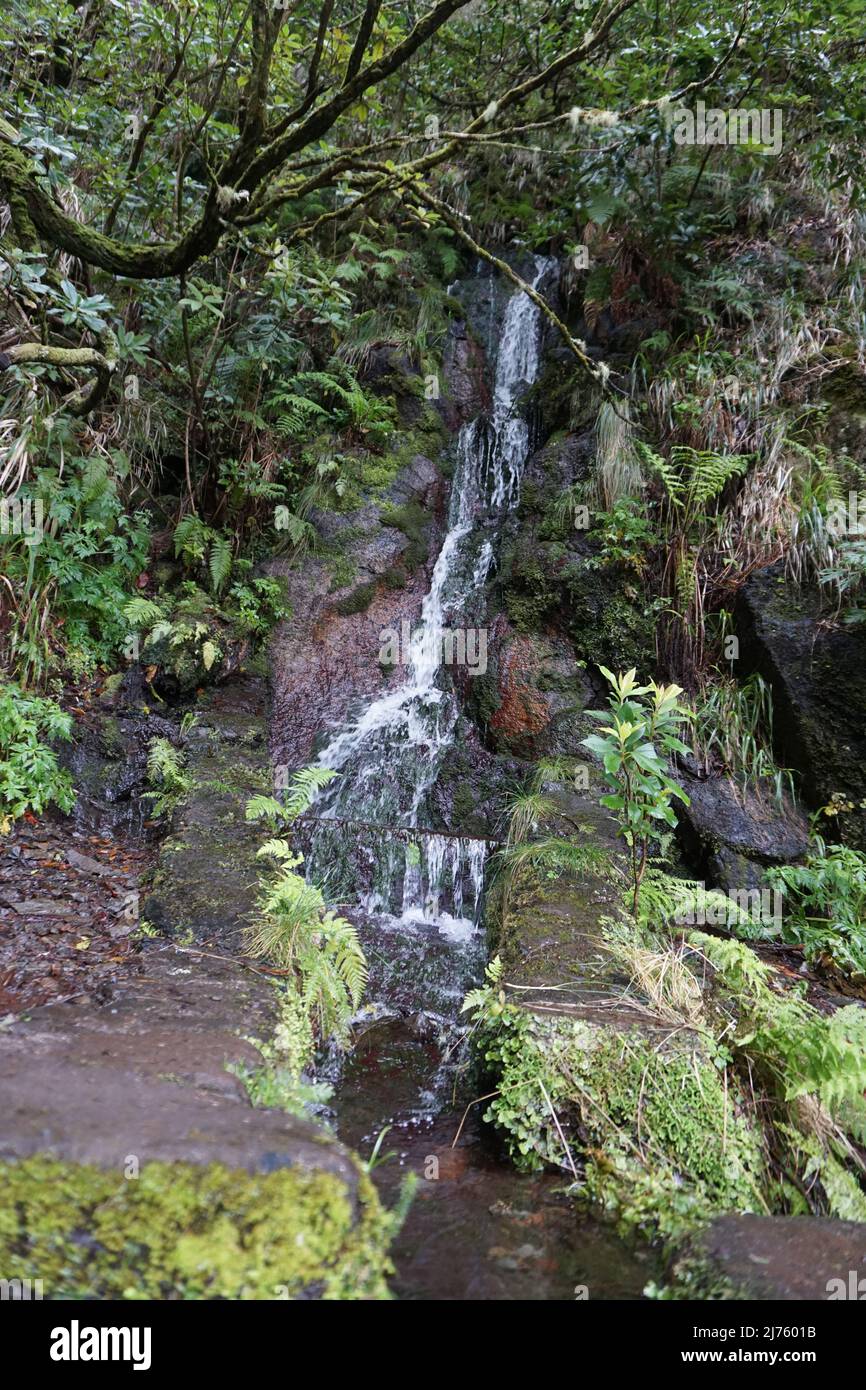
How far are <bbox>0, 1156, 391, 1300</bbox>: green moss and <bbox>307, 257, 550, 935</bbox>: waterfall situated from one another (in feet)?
10.9

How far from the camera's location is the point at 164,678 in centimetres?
580

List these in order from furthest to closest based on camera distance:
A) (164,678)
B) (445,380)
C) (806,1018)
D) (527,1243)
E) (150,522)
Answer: (445,380)
(150,522)
(164,678)
(806,1018)
(527,1243)

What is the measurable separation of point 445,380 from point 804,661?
6.07 metres

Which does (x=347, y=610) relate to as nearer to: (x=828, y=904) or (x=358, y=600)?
(x=358, y=600)

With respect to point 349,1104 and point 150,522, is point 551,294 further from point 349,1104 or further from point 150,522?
point 349,1104

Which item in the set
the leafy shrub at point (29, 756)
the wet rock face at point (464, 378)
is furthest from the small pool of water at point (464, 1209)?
the wet rock face at point (464, 378)

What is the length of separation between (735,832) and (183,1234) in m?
4.22

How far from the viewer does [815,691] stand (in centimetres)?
483

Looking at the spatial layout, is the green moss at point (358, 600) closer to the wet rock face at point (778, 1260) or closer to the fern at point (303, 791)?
the fern at point (303, 791)

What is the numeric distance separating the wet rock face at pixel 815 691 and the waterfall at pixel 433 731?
95.9 inches

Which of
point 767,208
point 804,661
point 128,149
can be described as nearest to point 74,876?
point 804,661

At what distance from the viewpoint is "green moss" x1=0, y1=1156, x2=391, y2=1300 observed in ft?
4.38

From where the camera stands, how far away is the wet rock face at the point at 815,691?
4.60m

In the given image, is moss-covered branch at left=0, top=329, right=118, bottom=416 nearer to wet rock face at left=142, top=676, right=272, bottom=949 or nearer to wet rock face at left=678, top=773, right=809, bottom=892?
wet rock face at left=142, top=676, right=272, bottom=949
